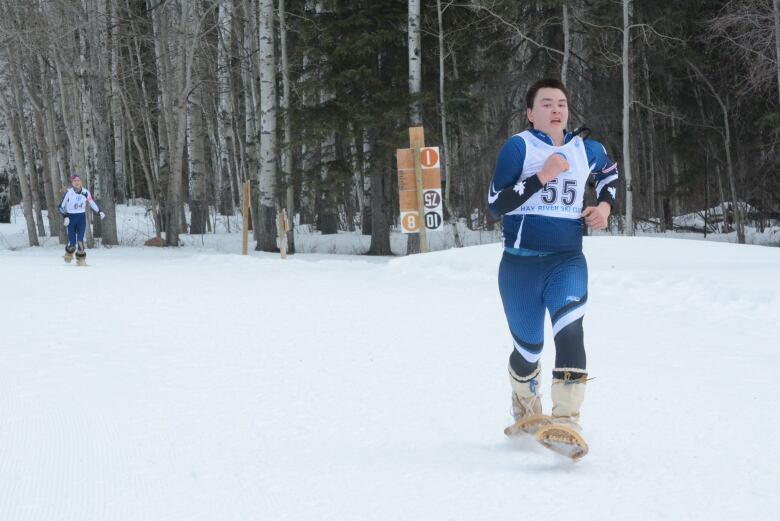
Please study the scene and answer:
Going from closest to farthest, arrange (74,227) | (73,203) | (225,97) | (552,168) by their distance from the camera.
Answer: (552,168)
(74,227)
(73,203)
(225,97)

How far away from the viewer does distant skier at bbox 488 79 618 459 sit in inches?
168

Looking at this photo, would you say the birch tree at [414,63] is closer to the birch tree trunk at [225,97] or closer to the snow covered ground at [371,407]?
the birch tree trunk at [225,97]

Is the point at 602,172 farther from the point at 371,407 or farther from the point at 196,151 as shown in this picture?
the point at 196,151

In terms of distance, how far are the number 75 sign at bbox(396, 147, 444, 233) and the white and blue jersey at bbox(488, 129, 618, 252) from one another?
1177 cm

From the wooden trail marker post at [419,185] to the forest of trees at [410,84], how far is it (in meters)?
4.12

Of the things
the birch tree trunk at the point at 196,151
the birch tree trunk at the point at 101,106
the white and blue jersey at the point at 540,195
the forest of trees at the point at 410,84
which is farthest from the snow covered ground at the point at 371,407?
the birch tree trunk at the point at 196,151

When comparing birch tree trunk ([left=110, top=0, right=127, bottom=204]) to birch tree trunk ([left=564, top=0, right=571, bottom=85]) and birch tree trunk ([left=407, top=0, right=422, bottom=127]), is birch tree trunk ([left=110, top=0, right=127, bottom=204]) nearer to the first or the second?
birch tree trunk ([left=407, top=0, right=422, bottom=127])

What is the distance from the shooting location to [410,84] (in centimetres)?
2086

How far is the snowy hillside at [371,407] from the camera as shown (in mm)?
3719

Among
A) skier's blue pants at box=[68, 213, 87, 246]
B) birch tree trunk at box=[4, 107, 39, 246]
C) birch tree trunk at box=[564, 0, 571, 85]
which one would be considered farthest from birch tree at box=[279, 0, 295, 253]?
birch tree trunk at box=[4, 107, 39, 246]

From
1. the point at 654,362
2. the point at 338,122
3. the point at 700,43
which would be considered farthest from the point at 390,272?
the point at 700,43

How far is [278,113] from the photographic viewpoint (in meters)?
23.1

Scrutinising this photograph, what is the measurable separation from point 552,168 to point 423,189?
12588 millimetres

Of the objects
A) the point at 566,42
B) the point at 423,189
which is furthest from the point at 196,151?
the point at 423,189
